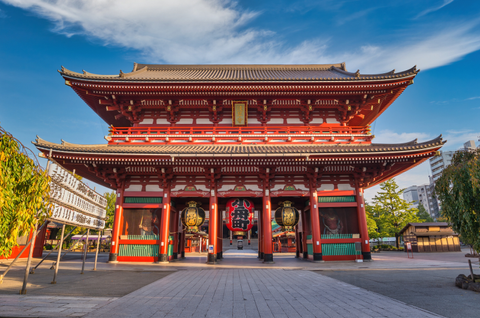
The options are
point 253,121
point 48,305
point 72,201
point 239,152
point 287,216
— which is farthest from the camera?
point 253,121

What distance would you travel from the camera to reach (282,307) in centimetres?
576

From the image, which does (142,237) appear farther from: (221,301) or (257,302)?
(257,302)

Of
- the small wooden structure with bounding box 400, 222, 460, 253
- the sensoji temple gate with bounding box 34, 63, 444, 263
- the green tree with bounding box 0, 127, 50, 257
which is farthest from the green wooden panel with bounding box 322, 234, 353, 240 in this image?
the small wooden structure with bounding box 400, 222, 460, 253

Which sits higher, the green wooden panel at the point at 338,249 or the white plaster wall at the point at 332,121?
the white plaster wall at the point at 332,121

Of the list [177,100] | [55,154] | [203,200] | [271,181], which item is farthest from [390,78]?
[55,154]

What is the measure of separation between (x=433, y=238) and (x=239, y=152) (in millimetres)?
28105

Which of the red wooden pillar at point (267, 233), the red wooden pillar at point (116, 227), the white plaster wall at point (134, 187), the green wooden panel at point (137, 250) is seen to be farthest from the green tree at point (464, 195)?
the red wooden pillar at point (116, 227)

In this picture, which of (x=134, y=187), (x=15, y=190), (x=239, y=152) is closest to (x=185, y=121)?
(x=134, y=187)

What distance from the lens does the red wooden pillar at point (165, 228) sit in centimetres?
1514

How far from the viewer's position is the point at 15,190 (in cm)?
480

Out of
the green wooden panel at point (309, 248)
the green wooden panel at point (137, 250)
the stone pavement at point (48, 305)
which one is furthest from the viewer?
the green wooden panel at point (309, 248)

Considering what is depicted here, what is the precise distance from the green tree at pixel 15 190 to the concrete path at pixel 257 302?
2191 mm

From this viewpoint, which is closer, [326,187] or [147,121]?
[326,187]

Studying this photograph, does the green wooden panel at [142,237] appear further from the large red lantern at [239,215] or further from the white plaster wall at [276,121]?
the white plaster wall at [276,121]
